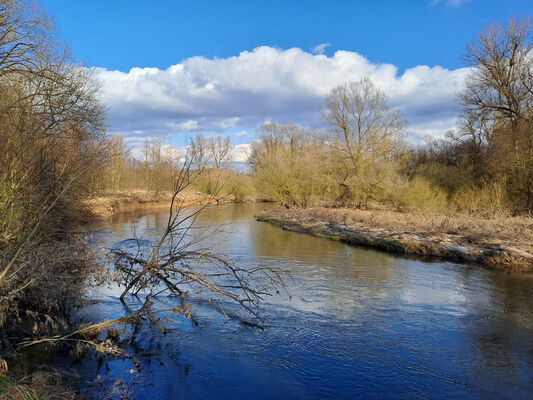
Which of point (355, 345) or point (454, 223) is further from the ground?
point (454, 223)

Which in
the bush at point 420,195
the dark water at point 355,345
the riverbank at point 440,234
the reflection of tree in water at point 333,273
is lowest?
the dark water at point 355,345

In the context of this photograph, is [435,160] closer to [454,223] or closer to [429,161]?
[429,161]

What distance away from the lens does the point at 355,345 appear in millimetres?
7133

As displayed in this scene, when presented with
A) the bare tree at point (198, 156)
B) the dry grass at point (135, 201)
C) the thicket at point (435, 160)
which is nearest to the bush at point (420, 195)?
the thicket at point (435, 160)

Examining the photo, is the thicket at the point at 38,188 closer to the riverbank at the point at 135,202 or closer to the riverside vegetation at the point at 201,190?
the riverside vegetation at the point at 201,190

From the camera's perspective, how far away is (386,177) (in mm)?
27125

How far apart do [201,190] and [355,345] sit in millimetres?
15872

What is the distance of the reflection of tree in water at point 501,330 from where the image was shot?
20.1 feet

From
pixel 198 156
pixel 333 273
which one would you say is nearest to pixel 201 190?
pixel 333 273

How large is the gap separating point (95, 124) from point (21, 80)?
10.1ft

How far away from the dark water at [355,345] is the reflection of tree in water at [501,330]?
0.02 meters

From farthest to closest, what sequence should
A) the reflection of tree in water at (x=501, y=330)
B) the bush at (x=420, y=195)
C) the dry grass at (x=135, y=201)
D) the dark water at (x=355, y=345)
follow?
1. the dry grass at (x=135, y=201)
2. the bush at (x=420, y=195)
3. the reflection of tree in water at (x=501, y=330)
4. the dark water at (x=355, y=345)

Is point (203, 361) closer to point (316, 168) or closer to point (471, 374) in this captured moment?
point (471, 374)

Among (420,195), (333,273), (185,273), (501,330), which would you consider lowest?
(501,330)
